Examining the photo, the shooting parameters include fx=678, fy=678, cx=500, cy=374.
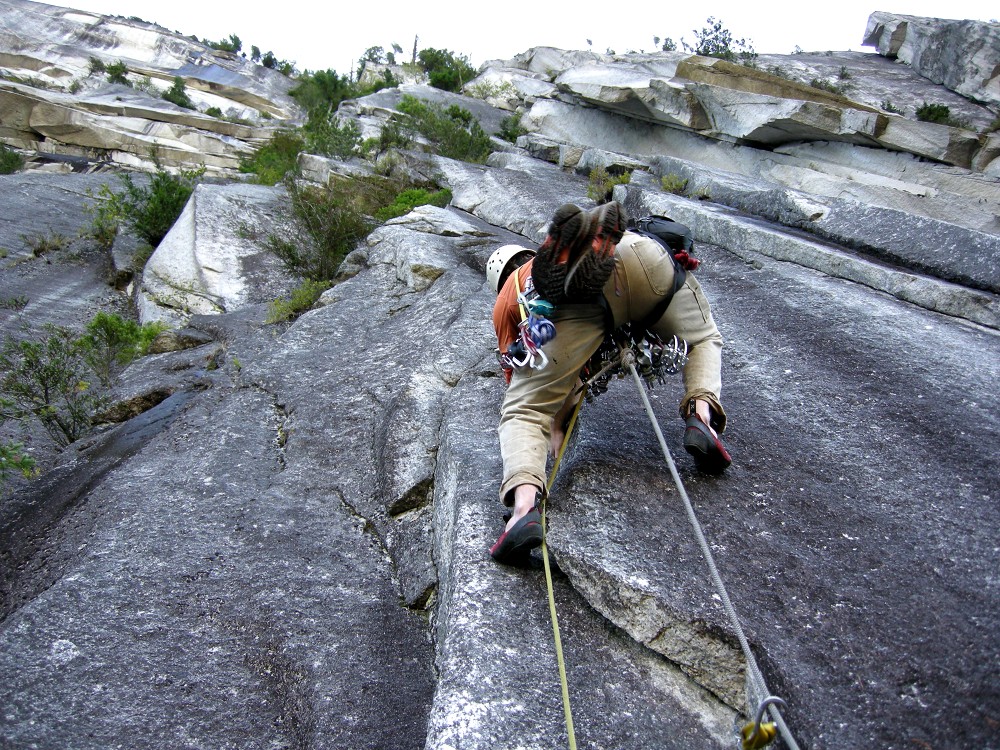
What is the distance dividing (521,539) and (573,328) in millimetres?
996

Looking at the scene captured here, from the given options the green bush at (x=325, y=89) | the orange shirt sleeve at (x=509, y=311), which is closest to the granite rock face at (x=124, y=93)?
the green bush at (x=325, y=89)

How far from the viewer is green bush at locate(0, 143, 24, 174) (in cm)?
1847

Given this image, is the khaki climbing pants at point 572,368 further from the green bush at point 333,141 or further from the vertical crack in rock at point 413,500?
the green bush at point 333,141

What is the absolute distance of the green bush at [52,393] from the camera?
676cm

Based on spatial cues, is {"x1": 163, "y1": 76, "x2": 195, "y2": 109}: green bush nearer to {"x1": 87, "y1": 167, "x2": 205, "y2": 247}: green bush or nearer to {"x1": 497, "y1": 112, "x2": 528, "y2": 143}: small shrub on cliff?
{"x1": 497, "y1": 112, "x2": 528, "y2": 143}: small shrub on cliff

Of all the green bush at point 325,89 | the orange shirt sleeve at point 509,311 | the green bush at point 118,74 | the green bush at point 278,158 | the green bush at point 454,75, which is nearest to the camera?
the orange shirt sleeve at point 509,311

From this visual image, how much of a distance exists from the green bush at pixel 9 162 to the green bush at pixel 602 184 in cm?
1728

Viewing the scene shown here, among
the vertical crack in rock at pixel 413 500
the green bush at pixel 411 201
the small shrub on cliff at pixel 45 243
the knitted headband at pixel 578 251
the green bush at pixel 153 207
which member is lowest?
the small shrub on cliff at pixel 45 243

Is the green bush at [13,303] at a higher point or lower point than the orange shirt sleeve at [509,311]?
lower

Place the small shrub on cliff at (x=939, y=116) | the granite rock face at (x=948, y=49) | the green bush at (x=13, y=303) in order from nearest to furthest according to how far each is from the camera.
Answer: the small shrub on cliff at (x=939, y=116), the green bush at (x=13, y=303), the granite rock face at (x=948, y=49)

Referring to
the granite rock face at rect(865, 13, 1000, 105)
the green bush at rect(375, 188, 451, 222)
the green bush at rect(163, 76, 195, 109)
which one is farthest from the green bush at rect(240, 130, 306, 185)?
the green bush at rect(163, 76, 195, 109)

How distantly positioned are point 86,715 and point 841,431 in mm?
3827

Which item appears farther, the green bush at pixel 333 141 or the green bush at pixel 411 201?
the green bush at pixel 333 141

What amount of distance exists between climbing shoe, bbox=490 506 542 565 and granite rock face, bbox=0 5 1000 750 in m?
0.10
